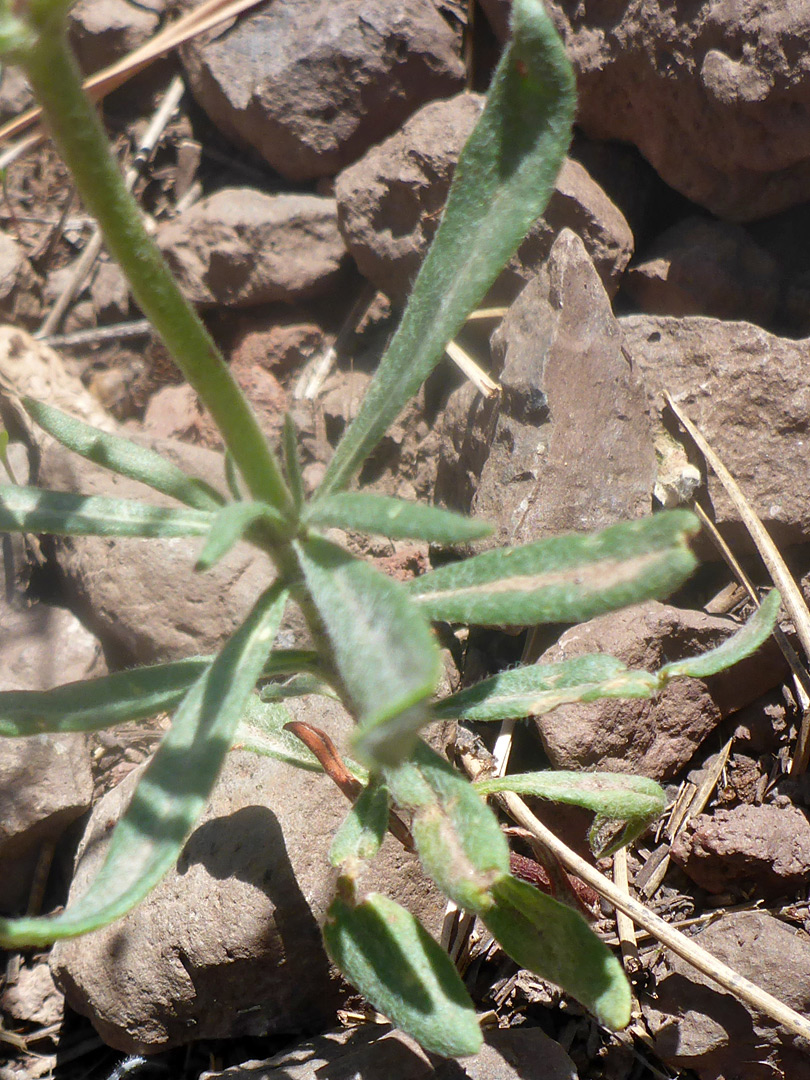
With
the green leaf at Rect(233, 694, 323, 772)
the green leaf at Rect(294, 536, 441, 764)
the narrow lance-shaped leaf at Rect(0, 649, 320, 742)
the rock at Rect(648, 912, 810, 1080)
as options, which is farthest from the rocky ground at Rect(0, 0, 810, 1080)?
the green leaf at Rect(294, 536, 441, 764)

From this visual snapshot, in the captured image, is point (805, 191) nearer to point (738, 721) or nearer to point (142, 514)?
point (738, 721)

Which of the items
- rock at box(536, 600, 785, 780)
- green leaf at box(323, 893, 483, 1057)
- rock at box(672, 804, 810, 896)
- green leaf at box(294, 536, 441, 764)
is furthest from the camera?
rock at box(536, 600, 785, 780)

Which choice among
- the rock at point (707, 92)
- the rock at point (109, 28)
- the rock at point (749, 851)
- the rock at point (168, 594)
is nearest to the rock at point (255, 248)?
the rock at point (109, 28)

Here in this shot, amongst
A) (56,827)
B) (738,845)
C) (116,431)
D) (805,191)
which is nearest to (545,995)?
(738,845)

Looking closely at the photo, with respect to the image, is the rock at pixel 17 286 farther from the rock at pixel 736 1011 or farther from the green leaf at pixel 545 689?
the rock at pixel 736 1011

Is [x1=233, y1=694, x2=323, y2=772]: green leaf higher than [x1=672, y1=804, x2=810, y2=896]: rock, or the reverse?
[x1=233, y1=694, x2=323, y2=772]: green leaf

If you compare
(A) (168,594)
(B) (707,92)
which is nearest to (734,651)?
(A) (168,594)

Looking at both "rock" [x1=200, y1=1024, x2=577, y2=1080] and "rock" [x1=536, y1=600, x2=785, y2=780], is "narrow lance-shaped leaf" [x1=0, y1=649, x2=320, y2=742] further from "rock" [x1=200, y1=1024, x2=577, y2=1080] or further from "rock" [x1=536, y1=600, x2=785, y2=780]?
"rock" [x1=536, y1=600, x2=785, y2=780]

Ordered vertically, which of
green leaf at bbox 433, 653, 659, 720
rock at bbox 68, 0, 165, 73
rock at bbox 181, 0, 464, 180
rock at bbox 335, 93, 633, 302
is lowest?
green leaf at bbox 433, 653, 659, 720

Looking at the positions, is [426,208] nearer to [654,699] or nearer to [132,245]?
[654,699]
